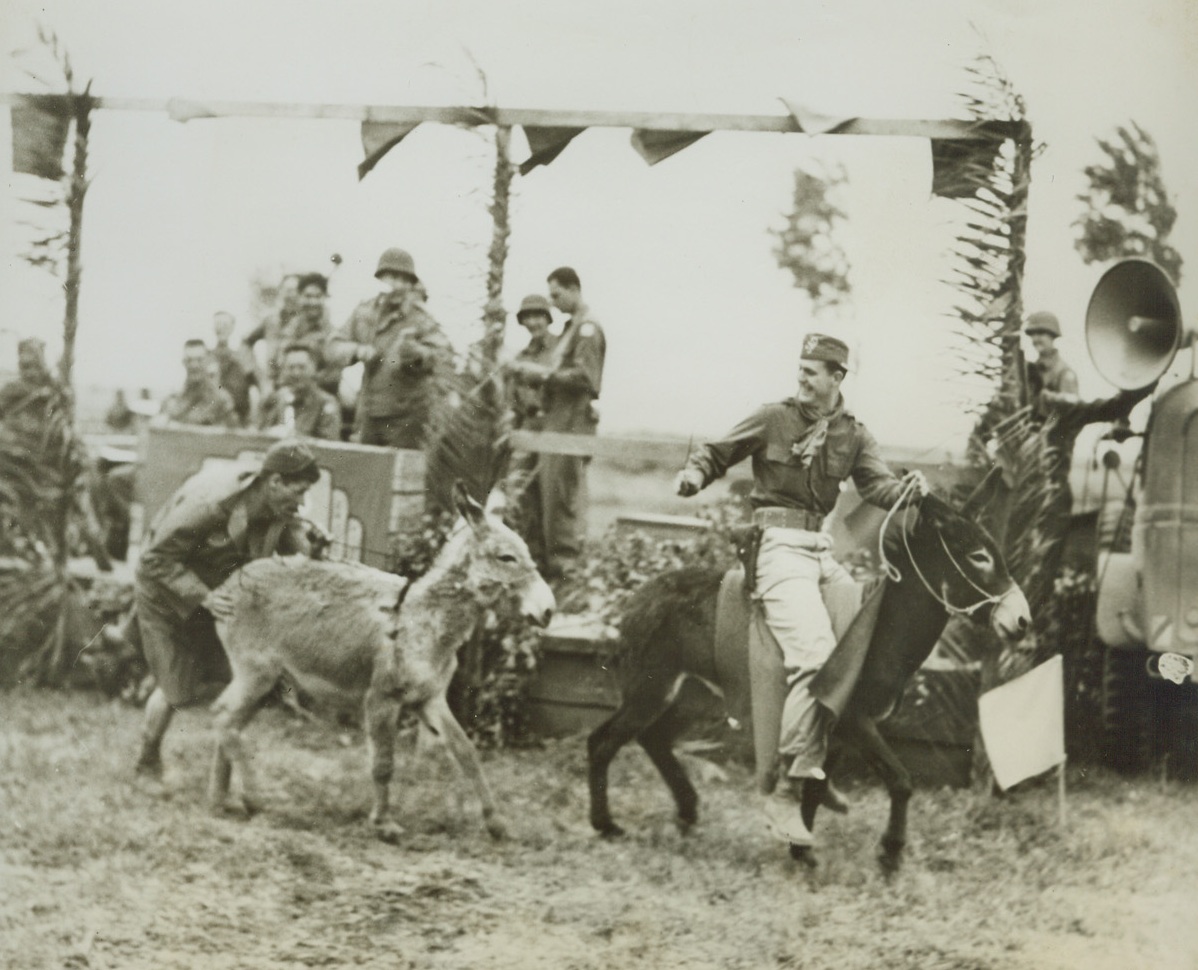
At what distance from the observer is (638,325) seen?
14.4ft

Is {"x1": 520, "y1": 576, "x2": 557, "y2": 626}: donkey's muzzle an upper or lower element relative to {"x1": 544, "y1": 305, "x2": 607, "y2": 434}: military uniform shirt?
lower

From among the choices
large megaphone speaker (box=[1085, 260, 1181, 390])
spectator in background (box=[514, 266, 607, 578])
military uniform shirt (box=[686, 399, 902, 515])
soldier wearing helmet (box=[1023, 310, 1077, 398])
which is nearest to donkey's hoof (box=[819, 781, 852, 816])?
military uniform shirt (box=[686, 399, 902, 515])

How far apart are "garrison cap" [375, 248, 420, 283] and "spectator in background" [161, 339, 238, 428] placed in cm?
70

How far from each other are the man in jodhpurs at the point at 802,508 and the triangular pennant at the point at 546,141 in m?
1.10

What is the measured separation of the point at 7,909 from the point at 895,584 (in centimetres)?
327

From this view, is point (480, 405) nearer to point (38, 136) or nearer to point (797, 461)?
point (797, 461)

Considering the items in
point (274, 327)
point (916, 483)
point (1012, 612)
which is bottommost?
point (1012, 612)

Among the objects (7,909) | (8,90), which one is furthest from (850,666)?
(8,90)

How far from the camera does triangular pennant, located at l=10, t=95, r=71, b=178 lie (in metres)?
4.57

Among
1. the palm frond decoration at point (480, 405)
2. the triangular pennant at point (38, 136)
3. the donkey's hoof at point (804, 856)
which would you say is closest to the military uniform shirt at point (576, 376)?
the palm frond decoration at point (480, 405)

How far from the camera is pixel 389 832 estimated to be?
429 cm

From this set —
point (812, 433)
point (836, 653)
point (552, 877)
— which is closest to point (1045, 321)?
point (812, 433)

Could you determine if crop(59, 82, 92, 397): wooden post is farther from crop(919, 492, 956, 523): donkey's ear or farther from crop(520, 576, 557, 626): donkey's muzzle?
crop(919, 492, 956, 523): donkey's ear

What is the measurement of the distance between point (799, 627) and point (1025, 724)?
898 millimetres
